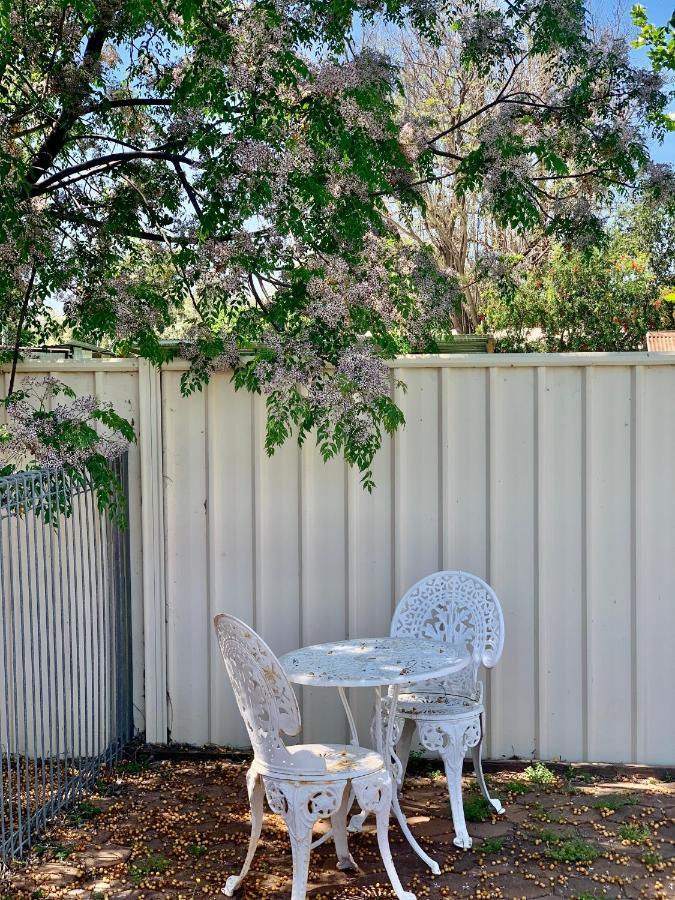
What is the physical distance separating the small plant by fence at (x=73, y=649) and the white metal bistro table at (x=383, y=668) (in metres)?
1.01

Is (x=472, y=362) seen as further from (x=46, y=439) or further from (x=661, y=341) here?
(x=661, y=341)

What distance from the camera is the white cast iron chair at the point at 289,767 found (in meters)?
2.57

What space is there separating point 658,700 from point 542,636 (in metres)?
0.58

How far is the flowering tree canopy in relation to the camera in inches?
135

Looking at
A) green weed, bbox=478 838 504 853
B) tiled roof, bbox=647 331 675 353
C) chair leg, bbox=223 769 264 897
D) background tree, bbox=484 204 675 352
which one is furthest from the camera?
background tree, bbox=484 204 675 352

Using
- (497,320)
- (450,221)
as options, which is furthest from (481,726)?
(450,221)

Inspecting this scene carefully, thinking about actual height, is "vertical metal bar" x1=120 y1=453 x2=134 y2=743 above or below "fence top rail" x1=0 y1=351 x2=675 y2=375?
below

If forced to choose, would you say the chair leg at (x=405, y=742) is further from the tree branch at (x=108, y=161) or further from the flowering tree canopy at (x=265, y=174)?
the tree branch at (x=108, y=161)

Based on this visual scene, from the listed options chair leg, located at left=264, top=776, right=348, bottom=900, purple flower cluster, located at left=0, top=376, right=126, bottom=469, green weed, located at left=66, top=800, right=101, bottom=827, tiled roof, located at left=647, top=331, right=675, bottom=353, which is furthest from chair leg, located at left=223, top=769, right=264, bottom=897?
tiled roof, located at left=647, top=331, right=675, bottom=353

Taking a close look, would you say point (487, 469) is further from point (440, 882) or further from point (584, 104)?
point (584, 104)

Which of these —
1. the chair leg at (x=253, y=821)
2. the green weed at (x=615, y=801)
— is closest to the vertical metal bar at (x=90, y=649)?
the chair leg at (x=253, y=821)

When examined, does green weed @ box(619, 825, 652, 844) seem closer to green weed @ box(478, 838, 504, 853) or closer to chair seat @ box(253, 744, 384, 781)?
green weed @ box(478, 838, 504, 853)

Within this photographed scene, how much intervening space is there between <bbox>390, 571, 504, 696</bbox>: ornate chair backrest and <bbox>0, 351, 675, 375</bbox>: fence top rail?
0.96 m

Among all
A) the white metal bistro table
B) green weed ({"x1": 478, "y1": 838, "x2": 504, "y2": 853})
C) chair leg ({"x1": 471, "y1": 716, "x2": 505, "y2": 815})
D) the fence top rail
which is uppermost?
the fence top rail
